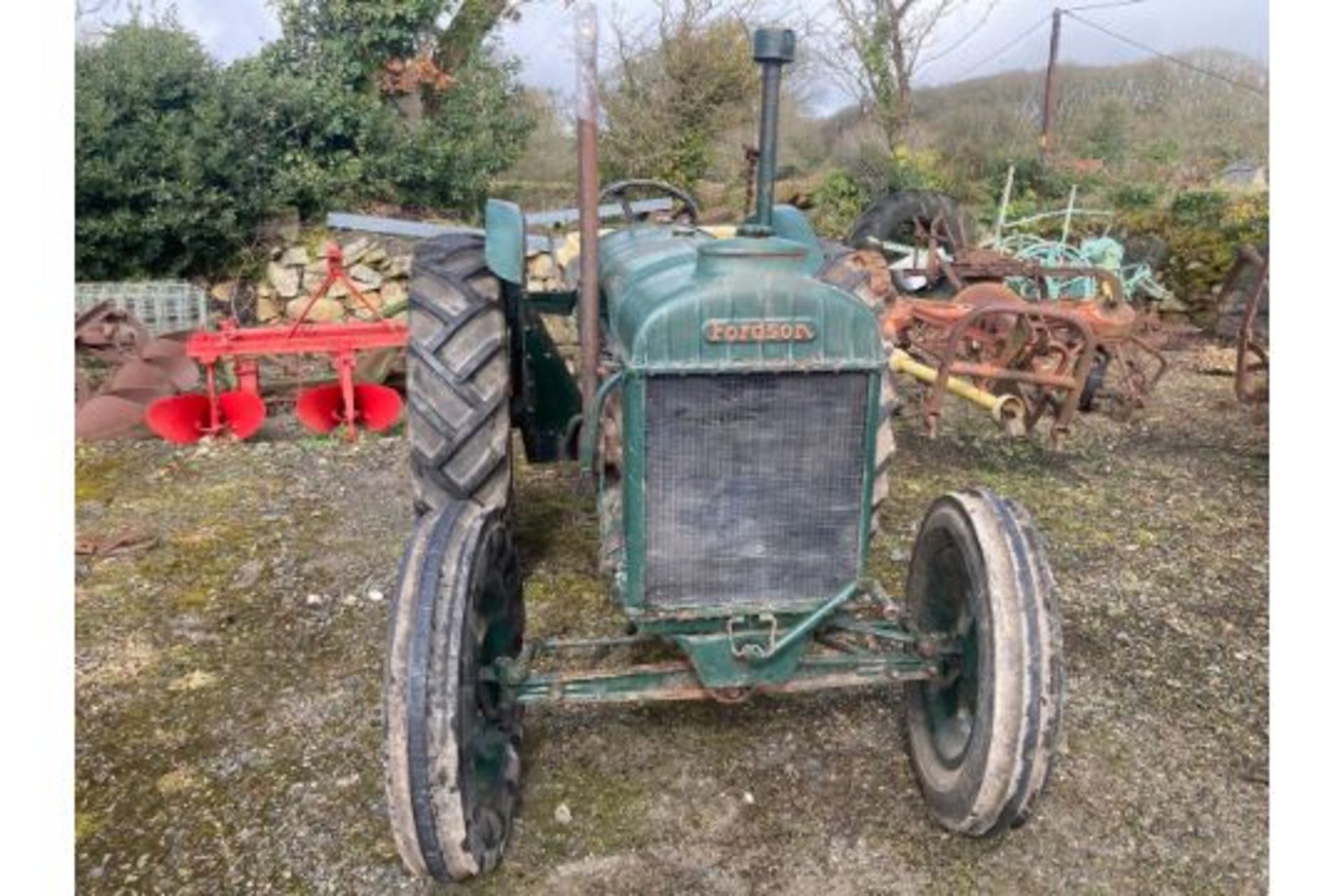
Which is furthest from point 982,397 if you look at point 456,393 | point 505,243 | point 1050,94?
point 1050,94

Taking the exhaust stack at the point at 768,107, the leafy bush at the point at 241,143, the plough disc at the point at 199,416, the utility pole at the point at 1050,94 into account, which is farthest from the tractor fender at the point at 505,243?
the utility pole at the point at 1050,94

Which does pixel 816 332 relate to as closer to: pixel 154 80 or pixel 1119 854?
pixel 1119 854

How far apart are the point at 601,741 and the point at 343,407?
364 centimetres

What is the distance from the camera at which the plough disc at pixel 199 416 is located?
545 centimetres

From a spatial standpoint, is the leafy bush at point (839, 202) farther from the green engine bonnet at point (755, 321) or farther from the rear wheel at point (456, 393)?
the green engine bonnet at point (755, 321)

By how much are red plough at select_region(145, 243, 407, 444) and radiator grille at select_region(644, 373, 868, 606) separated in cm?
334

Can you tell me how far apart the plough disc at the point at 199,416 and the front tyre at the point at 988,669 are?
13.7 ft

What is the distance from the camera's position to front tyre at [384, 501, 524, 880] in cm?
202

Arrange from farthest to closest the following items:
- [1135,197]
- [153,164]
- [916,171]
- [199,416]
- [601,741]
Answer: [916,171] → [1135,197] → [153,164] → [199,416] → [601,741]


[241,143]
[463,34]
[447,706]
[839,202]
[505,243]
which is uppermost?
[463,34]

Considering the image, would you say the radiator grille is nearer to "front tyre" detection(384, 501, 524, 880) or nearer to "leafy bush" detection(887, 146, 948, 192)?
"front tyre" detection(384, 501, 524, 880)

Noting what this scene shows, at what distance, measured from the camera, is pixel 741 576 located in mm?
2438

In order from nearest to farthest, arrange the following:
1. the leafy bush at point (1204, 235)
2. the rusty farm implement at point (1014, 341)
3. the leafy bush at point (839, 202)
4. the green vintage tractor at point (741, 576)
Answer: the green vintage tractor at point (741, 576) → the rusty farm implement at point (1014, 341) → the leafy bush at point (1204, 235) → the leafy bush at point (839, 202)

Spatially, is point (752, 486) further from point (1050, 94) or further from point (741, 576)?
point (1050, 94)
